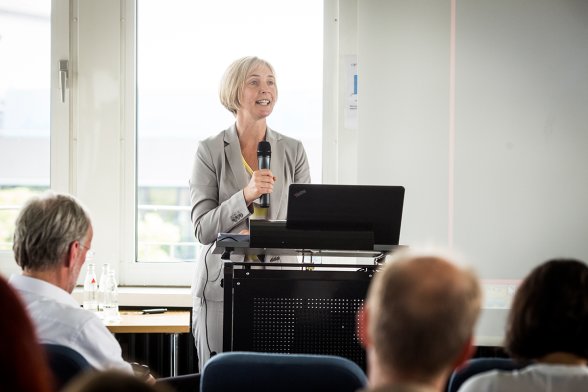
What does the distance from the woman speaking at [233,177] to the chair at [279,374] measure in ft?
3.43

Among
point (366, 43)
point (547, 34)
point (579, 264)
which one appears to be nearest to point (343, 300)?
point (579, 264)

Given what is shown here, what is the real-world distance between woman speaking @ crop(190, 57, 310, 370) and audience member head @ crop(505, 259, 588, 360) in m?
1.26

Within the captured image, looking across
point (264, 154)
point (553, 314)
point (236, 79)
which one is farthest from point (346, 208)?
point (236, 79)

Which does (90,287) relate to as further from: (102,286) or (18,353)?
(18,353)

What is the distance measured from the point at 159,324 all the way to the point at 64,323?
168 centimetres

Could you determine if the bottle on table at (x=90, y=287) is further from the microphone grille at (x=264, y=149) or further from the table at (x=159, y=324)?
the microphone grille at (x=264, y=149)

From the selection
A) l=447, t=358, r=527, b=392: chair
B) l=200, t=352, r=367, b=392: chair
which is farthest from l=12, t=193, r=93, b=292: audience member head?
l=447, t=358, r=527, b=392: chair

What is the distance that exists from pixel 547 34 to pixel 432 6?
598 mm

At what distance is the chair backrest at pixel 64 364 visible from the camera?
168 cm

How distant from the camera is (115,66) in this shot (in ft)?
13.8

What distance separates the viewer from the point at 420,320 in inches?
46.9

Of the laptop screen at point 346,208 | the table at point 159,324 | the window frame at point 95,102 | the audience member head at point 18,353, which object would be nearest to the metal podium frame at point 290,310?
the laptop screen at point 346,208

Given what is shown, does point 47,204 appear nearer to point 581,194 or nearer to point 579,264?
point 579,264

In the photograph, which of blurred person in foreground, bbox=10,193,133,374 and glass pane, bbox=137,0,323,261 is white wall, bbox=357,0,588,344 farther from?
blurred person in foreground, bbox=10,193,133,374
